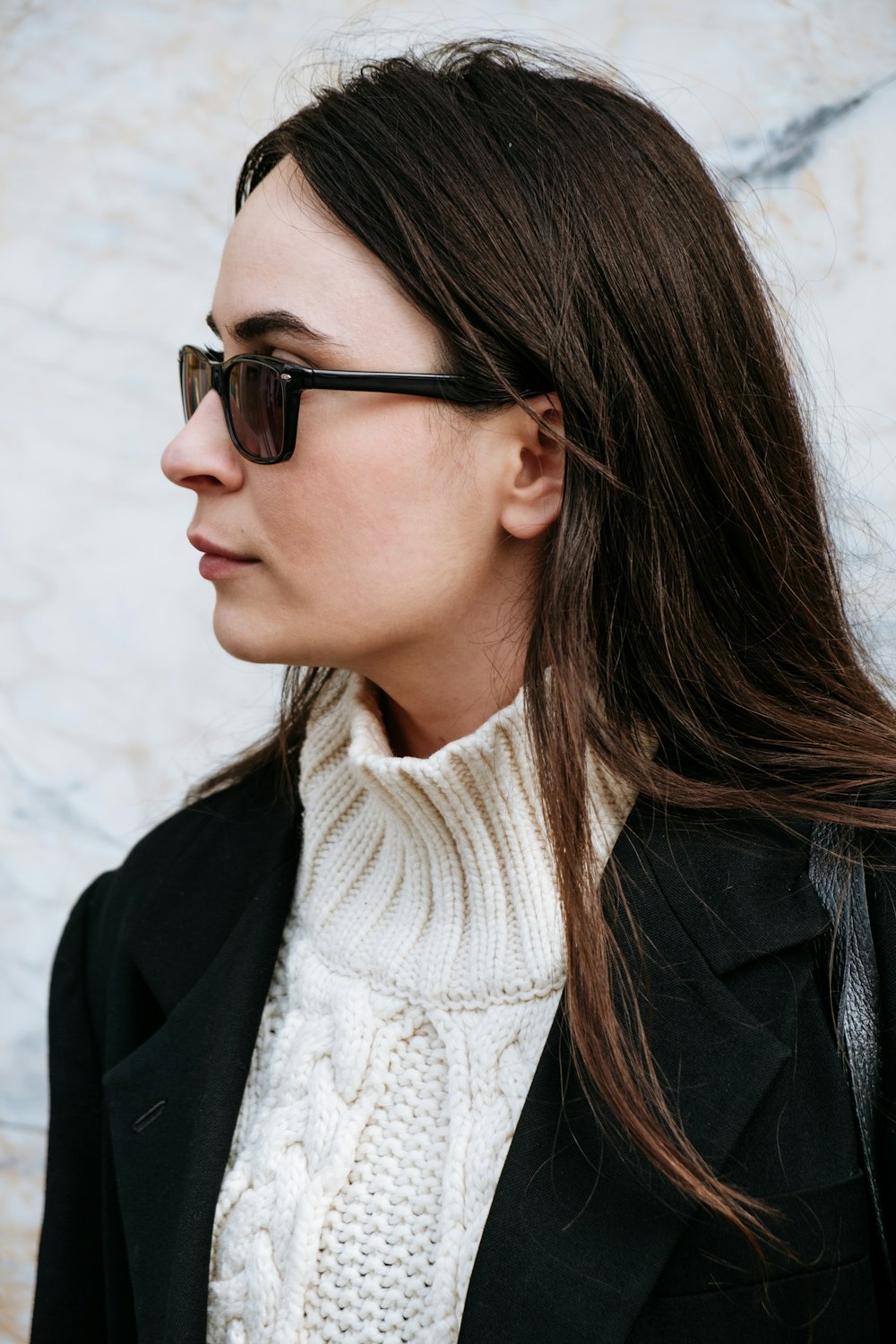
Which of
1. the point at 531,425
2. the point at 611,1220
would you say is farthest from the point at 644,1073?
the point at 531,425

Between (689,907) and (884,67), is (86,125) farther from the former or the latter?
(689,907)

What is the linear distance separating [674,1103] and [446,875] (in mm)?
390

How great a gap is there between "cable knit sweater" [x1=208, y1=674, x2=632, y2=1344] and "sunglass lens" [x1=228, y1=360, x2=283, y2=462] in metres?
0.40

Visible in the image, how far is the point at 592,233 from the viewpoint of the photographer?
1.38m

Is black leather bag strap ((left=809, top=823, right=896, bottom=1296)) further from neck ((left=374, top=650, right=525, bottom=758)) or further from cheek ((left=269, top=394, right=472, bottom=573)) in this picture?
cheek ((left=269, top=394, right=472, bottom=573))

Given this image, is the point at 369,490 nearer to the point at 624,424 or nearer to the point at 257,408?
the point at 257,408

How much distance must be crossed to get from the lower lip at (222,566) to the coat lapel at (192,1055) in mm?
450

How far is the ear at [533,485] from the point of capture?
4.72 ft

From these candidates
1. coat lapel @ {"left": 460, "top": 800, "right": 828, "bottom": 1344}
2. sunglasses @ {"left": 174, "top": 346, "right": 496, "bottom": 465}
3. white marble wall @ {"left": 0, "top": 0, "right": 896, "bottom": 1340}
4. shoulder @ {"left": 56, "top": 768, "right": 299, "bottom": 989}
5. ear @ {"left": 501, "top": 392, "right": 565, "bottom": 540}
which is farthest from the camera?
white marble wall @ {"left": 0, "top": 0, "right": 896, "bottom": 1340}

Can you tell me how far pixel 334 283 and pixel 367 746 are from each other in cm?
57

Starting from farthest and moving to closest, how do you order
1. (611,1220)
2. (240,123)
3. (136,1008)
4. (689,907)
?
(240,123) → (136,1008) → (689,907) → (611,1220)

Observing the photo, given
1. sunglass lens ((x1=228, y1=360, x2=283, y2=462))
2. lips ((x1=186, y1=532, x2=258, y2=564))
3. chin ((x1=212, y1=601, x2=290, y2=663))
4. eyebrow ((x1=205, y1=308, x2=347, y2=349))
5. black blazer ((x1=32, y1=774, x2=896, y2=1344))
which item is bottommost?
black blazer ((x1=32, y1=774, x2=896, y2=1344))

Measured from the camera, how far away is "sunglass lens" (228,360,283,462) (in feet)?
4.43

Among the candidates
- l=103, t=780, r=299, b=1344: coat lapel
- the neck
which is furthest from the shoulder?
the neck
